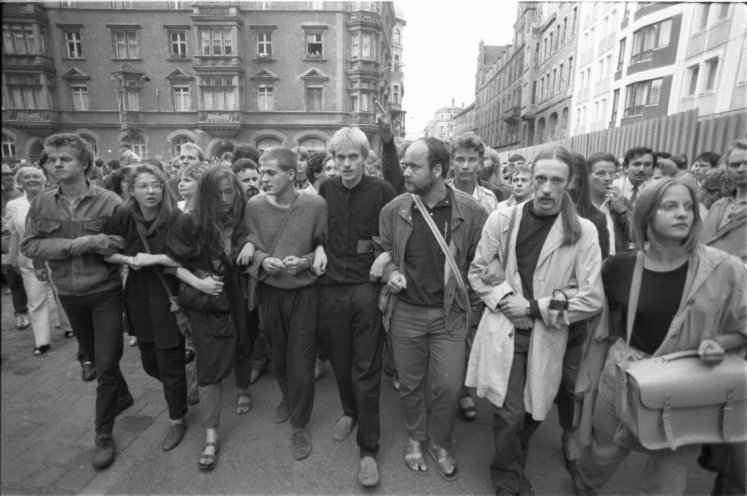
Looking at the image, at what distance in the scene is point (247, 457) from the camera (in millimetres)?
2977

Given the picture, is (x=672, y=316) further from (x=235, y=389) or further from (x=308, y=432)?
(x=235, y=389)

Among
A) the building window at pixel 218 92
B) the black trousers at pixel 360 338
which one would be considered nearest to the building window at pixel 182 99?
the building window at pixel 218 92

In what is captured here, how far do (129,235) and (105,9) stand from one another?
1276 inches

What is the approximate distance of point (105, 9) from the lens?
84.8 feet

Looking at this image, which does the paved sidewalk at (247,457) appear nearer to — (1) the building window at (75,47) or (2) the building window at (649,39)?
(2) the building window at (649,39)

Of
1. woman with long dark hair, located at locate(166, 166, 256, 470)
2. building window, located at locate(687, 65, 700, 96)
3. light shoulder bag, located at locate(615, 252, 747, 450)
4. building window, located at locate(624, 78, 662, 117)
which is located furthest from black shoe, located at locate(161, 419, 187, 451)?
building window, located at locate(624, 78, 662, 117)

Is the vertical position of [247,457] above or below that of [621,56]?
below

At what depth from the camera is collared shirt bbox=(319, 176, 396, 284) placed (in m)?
2.92

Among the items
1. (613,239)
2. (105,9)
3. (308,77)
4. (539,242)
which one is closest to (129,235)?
(539,242)

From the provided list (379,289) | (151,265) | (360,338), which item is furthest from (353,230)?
(151,265)

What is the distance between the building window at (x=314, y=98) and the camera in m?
28.7

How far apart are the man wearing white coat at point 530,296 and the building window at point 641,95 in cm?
2525

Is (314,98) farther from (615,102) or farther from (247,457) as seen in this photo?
(247,457)

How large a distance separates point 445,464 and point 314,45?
1212 inches
